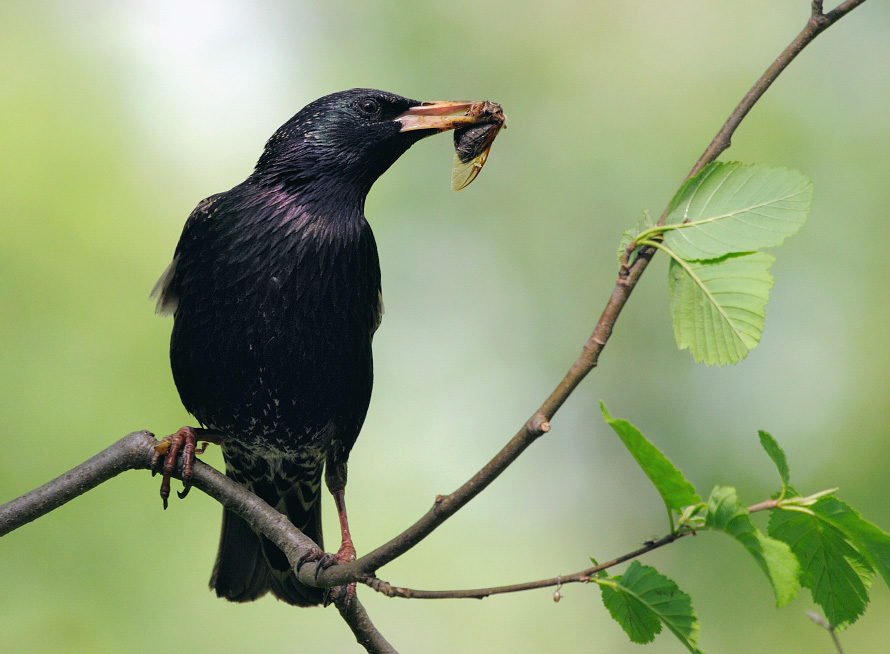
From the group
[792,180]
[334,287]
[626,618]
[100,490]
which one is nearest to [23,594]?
[100,490]

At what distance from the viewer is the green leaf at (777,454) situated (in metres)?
1.35

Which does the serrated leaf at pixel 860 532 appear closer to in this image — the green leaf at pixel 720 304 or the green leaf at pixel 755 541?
the green leaf at pixel 755 541

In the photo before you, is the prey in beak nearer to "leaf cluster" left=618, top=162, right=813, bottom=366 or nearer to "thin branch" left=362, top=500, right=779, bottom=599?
"leaf cluster" left=618, top=162, right=813, bottom=366

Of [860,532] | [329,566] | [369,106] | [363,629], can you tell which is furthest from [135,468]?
[860,532]

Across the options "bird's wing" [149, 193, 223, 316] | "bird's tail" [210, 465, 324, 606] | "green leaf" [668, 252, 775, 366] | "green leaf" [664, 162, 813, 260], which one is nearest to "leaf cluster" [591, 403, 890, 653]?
"green leaf" [668, 252, 775, 366]

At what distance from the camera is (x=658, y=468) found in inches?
50.8

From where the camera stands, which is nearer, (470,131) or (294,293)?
(470,131)

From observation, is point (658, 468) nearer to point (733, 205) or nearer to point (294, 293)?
point (733, 205)

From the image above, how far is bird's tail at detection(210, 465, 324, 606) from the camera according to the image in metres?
3.03

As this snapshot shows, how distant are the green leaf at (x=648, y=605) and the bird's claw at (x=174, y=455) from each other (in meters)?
1.34

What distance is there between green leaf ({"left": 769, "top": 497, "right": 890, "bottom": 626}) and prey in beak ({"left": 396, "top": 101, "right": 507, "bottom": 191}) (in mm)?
1253

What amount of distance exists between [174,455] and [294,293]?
60 centimetres

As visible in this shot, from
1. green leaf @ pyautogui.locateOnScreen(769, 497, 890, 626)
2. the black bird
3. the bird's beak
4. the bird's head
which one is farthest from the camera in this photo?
the bird's head

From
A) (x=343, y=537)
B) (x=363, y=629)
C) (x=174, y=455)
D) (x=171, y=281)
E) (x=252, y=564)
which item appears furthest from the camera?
(x=252, y=564)
